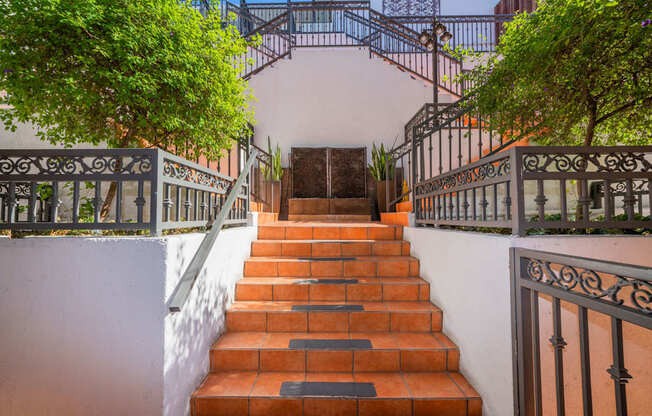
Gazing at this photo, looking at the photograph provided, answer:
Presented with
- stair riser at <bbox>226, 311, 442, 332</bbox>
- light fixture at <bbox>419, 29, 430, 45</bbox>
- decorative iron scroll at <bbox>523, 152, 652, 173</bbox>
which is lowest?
stair riser at <bbox>226, 311, 442, 332</bbox>

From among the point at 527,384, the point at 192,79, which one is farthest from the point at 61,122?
the point at 527,384

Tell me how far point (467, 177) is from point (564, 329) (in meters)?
1.10

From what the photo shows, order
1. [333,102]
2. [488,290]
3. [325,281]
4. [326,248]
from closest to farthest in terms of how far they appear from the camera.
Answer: [488,290]
[325,281]
[326,248]
[333,102]

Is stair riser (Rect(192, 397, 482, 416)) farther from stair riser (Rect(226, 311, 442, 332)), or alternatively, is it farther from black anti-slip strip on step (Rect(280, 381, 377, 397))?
stair riser (Rect(226, 311, 442, 332))

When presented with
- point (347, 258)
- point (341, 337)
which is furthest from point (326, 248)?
point (341, 337)

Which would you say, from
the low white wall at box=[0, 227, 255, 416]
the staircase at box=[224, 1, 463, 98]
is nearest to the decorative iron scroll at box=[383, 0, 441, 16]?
the staircase at box=[224, 1, 463, 98]

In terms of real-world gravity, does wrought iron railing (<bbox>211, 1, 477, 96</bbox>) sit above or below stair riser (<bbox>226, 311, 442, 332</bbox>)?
above

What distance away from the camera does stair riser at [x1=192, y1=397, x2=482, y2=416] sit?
1791 millimetres

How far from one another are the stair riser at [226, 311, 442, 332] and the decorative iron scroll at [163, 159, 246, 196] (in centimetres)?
108

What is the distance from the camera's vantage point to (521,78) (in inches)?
72.5

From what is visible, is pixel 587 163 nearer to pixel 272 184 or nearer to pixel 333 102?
pixel 272 184

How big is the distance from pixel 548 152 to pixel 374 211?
423 centimetres

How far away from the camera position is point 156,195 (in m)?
1.56

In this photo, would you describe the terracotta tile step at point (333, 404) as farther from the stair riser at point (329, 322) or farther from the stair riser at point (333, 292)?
the stair riser at point (333, 292)
